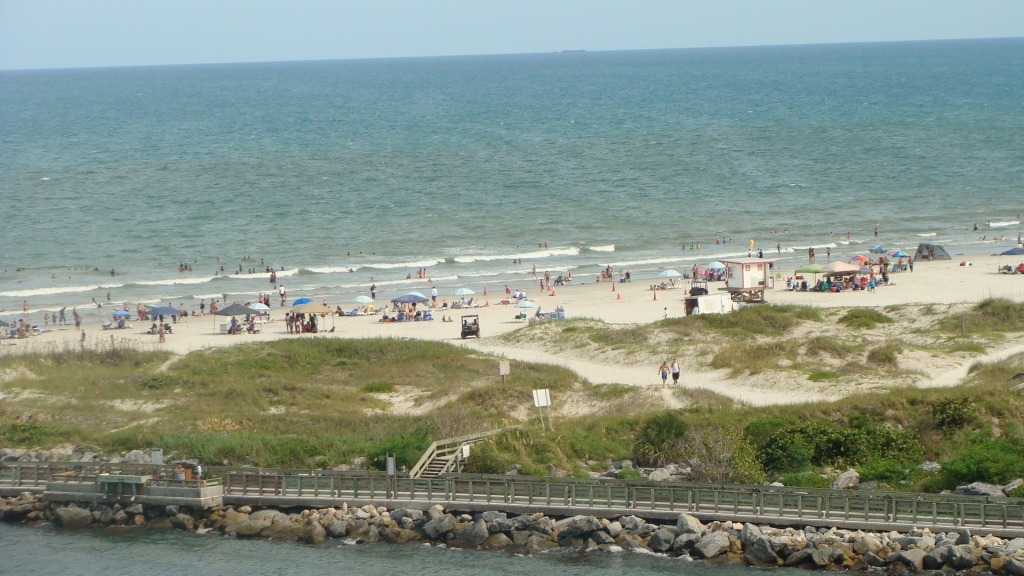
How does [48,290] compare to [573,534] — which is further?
[48,290]

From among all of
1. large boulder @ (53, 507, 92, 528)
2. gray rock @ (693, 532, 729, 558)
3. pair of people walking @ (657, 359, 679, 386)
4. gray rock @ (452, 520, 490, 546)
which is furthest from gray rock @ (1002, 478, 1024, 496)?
large boulder @ (53, 507, 92, 528)

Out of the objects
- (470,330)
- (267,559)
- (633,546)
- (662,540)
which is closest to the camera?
(662,540)

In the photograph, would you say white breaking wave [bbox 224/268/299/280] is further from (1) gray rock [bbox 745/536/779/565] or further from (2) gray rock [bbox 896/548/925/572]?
(2) gray rock [bbox 896/548/925/572]

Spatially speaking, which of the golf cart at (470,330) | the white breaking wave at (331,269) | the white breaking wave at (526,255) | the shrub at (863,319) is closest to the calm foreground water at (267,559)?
the shrub at (863,319)

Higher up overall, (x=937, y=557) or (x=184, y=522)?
(x=937, y=557)

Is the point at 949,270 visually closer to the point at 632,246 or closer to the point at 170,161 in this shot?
the point at 632,246

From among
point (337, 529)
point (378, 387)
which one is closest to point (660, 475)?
point (337, 529)

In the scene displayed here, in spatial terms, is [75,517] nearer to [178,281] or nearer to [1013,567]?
[1013,567]

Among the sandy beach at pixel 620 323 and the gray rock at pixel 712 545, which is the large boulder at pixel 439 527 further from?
the sandy beach at pixel 620 323

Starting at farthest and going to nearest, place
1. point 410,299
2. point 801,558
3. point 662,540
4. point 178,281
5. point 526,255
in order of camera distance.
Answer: point 526,255 < point 178,281 < point 410,299 < point 662,540 < point 801,558
